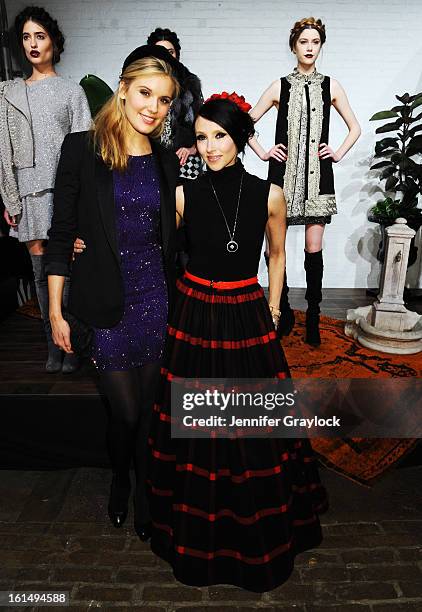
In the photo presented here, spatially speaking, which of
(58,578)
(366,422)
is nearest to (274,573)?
(58,578)

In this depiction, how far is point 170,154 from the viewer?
5.98 ft

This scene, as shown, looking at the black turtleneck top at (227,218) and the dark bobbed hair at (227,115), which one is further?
the black turtleneck top at (227,218)

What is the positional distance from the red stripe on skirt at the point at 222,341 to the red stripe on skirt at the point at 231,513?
589 mm

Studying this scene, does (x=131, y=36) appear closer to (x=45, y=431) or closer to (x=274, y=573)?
(x=45, y=431)

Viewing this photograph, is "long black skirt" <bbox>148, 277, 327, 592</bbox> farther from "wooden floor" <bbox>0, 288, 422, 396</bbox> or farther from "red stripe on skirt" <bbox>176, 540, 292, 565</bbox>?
"wooden floor" <bbox>0, 288, 422, 396</bbox>

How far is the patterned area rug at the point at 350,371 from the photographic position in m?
2.51

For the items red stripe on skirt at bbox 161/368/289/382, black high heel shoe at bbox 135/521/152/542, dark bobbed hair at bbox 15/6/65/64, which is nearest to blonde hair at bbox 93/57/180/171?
red stripe on skirt at bbox 161/368/289/382

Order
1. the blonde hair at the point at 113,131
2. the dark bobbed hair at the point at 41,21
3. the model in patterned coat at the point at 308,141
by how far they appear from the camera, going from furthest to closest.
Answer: the model in patterned coat at the point at 308,141 < the dark bobbed hair at the point at 41,21 < the blonde hair at the point at 113,131

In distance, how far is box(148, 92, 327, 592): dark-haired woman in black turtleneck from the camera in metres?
1.76

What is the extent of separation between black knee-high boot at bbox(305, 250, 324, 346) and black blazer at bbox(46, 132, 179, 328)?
1549 millimetres

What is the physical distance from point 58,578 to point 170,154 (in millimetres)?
1674

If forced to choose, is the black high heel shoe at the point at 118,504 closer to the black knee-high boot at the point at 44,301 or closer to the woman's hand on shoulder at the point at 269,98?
the black knee-high boot at the point at 44,301

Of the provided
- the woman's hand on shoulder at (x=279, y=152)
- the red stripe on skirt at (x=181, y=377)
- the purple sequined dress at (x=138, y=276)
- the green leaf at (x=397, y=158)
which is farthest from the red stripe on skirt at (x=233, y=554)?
the green leaf at (x=397, y=158)

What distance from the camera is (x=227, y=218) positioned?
1762 mm
